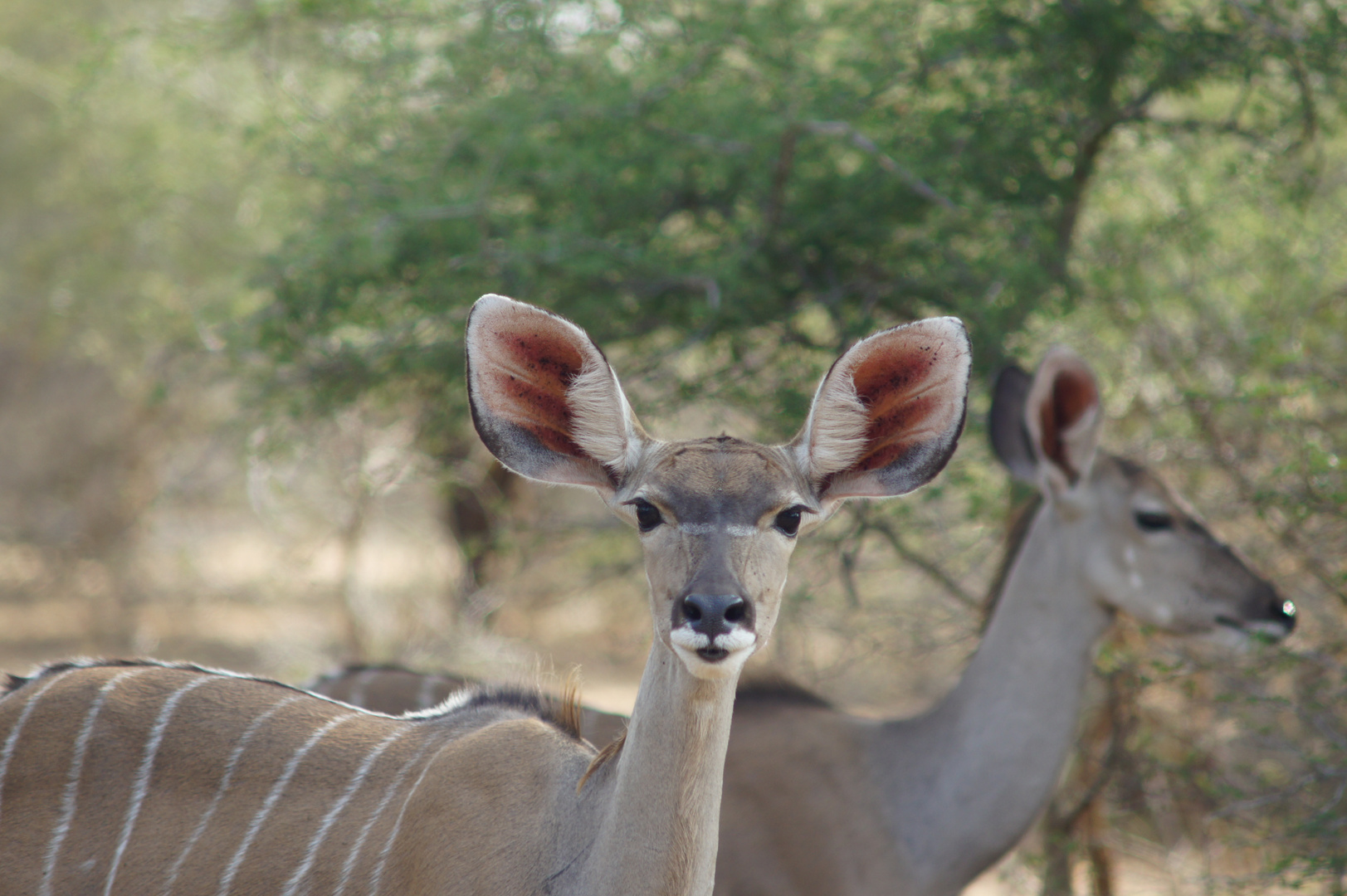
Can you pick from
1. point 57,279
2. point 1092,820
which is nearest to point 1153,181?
point 1092,820

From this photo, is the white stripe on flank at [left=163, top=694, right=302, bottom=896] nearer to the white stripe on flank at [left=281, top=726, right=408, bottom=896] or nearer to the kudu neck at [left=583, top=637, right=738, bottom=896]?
the white stripe on flank at [left=281, top=726, right=408, bottom=896]

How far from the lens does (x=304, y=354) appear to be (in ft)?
14.2

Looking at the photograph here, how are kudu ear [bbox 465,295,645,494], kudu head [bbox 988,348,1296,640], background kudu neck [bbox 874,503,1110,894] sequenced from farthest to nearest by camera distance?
kudu head [bbox 988,348,1296,640] → background kudu neck [bbox 874,503,1110,894] → kudu ear [bbox 465,295,645,494]

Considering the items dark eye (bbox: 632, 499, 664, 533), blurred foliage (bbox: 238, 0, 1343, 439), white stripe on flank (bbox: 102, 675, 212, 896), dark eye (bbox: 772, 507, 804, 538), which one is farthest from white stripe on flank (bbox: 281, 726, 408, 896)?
blurred foliage (bbox: 238, 0, 1343, 439)

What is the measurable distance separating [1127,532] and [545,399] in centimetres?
181

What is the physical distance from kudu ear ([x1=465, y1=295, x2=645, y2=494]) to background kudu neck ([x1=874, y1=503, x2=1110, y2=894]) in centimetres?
142

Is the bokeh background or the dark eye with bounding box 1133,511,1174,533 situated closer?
the dark eye with bounding box 1133,511,1174,533

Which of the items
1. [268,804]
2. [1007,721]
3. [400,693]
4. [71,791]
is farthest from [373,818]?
A: [1007,721]

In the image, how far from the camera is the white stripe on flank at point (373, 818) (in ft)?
6.70

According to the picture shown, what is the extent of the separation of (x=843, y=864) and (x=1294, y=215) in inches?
137

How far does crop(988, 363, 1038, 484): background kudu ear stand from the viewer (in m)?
3.28

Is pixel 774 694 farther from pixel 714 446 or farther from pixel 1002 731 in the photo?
pixel 714 446

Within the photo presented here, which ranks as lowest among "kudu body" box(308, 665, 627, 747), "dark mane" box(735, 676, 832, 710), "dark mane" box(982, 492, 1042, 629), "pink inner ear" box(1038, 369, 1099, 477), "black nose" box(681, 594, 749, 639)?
"dark mane" box(735, 676, 832, 710)

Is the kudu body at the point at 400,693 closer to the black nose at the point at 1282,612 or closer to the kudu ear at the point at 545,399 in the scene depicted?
the kudu ear at the point at 545,399
